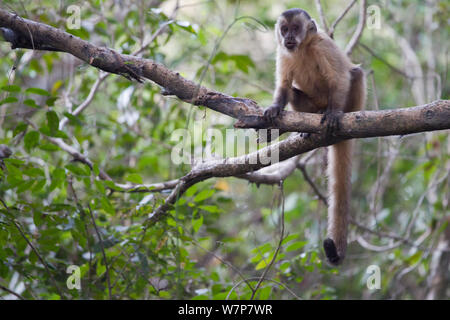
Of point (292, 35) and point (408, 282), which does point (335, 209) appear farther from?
point (408, 282)

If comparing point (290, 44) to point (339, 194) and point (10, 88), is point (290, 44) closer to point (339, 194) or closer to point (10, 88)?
point (339, 194)

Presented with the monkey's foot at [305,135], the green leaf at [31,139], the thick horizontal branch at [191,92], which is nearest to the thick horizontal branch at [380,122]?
the thick horizontal branch at [191,92]

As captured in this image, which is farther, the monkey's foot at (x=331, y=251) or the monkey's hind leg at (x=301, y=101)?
the monkey's hind leg at (x=301, y=101)

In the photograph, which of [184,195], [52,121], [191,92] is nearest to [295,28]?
[191,92]

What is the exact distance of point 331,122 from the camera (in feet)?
11.0

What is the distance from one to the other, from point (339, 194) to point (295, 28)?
5.56 ft

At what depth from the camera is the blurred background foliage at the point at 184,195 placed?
12.9 feet

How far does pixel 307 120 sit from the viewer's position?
3436 mm

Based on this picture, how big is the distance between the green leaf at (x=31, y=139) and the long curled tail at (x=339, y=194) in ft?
9.04

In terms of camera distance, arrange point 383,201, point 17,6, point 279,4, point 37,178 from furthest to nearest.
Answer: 1. point 279,4
2. point 383,201
3. point 17,6
4. point 37,178

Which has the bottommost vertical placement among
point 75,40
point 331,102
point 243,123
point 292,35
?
point 243,123

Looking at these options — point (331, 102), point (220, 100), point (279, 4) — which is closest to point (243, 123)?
point (220, 100)

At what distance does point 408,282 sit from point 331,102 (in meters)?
4.45

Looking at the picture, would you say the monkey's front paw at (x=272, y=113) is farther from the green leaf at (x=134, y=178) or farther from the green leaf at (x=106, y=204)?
the green leaf at (x=106, y=204)
